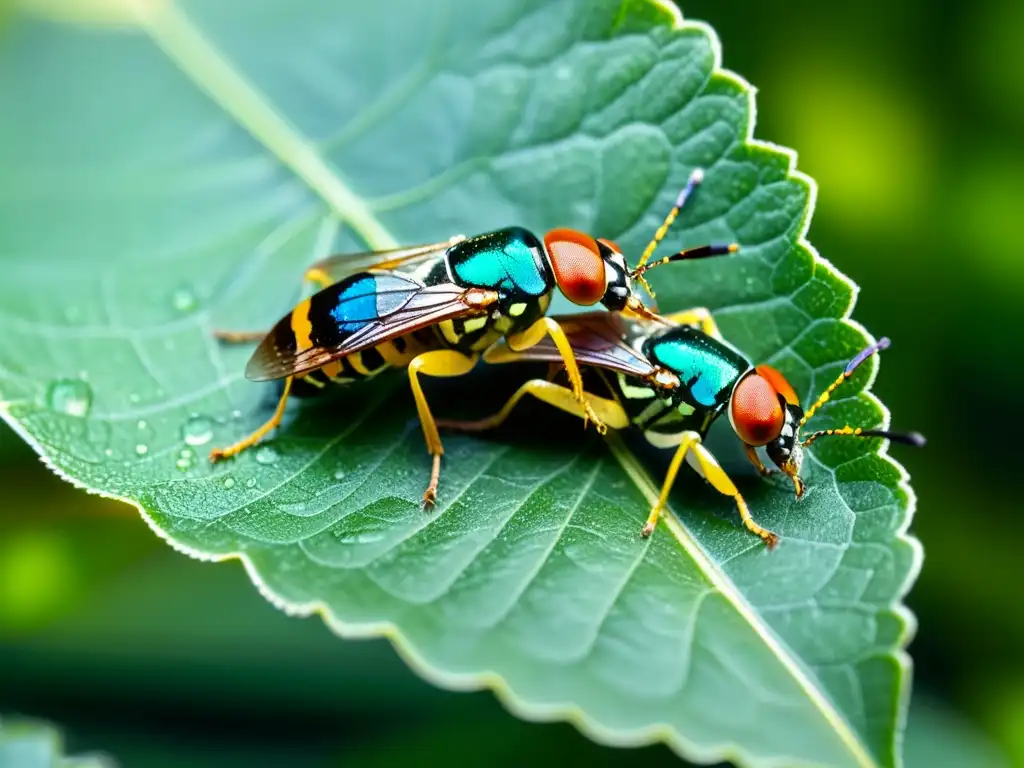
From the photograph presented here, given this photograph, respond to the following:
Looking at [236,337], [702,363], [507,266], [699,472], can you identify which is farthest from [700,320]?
[236,337]

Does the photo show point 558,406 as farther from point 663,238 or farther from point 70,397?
point 70,397

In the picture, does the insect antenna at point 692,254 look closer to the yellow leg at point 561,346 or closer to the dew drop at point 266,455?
the yellow leg at point 561,346

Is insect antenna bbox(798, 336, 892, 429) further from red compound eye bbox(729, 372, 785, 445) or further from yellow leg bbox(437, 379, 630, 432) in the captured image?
yellow leg bbox(437, 379, 630, 432)

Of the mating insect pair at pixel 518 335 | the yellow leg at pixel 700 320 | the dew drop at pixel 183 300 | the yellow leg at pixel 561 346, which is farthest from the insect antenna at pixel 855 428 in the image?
the dew drop at pixel 183 300

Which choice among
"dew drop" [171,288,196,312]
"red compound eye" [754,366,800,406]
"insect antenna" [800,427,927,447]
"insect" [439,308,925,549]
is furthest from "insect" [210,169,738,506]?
"insect antenna" [800,427,927,447]

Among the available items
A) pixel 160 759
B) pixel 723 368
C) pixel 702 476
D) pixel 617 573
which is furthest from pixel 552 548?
pixel 160 759

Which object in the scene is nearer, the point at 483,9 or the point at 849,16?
the point at 483,9

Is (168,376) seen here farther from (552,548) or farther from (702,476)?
(702,476)
